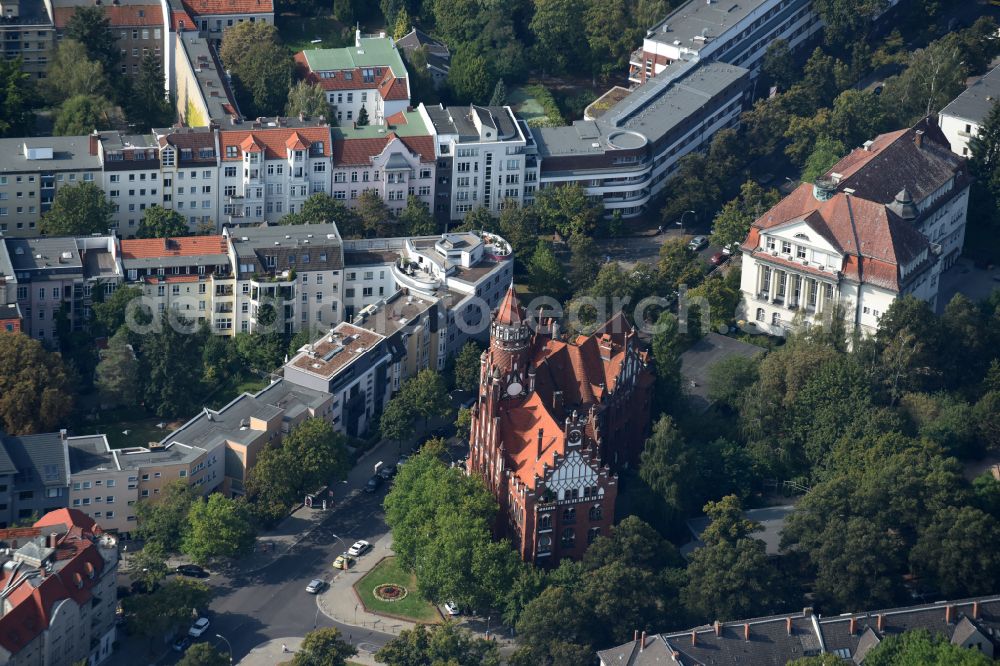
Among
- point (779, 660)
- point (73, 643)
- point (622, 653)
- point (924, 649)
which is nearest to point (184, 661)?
point (73, 643)

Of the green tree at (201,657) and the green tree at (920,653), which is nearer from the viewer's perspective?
the green tree at (920,653)

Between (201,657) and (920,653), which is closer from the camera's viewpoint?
(920,653)

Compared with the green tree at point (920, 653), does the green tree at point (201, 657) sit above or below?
below

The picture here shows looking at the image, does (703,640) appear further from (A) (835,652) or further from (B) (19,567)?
(B) (19,567)

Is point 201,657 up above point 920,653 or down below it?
below
